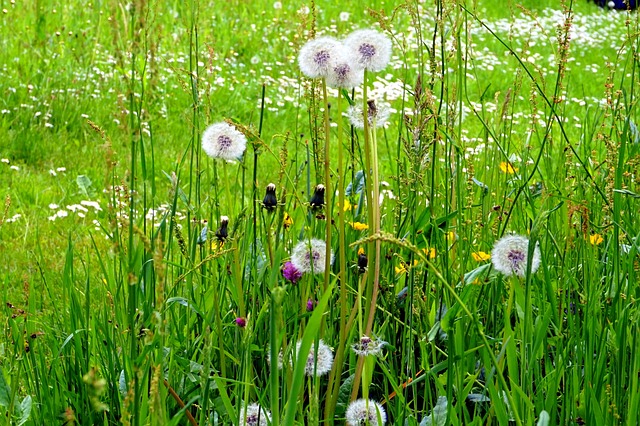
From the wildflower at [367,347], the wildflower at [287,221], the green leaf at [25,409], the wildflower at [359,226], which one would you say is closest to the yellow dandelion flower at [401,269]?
the wildflower at [359,226]

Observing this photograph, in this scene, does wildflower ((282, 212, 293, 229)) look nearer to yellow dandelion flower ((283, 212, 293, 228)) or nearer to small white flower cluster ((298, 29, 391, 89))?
yellow dandelion flower ((283, 212, 293, 228))

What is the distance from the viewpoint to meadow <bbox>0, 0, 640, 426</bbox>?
1.44 meters

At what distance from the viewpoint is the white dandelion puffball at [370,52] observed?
5.12ft

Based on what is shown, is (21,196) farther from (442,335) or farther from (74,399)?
(442,335)

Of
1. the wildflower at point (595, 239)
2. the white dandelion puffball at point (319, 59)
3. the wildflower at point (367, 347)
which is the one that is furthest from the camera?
the wildflower at point (595, 239)

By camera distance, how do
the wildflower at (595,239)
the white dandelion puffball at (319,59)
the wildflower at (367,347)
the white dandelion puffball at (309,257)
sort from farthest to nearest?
1. the wildflower at (595,239)
2. the white dandelion puffball at (309,257)
3. the white dandelion puffball at (319,59)
4. the wildflower at (367,347)

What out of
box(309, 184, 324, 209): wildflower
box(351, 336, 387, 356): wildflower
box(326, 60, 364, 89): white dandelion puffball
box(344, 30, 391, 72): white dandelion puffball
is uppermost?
box(344, 30, 391, 72): white dandelion puffball

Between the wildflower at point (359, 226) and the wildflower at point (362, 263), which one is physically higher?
the wildflower at point (362, 263)

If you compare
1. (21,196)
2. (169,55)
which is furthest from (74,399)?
(169,55)

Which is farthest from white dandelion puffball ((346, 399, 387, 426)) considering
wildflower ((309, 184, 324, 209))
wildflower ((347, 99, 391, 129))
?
wildflower ((347, 99, 391, 129))

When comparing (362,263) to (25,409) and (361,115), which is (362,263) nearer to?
(361,115)

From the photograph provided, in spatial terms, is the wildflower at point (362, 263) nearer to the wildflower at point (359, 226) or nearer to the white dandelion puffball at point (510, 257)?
the white dandelion puffball at point (510, 257)

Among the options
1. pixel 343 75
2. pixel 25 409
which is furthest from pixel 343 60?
pixel 25 409

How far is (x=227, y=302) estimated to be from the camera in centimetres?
216
